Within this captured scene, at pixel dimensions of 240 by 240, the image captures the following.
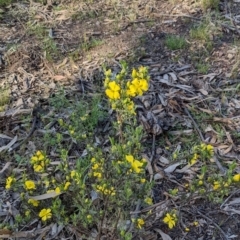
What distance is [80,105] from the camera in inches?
134

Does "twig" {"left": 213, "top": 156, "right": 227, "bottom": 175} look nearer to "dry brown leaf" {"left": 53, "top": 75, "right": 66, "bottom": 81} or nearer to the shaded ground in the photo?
the shaded ground

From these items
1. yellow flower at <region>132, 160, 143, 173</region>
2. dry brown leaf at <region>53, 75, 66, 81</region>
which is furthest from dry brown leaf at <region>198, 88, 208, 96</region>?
yellow flower at <region>132, 160, 143, 173</region>

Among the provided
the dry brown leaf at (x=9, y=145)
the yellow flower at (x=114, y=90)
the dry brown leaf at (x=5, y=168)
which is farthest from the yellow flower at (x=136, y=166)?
the dry brown leaf at (x=9, y=145)

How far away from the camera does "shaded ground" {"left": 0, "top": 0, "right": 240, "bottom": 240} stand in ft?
9.74

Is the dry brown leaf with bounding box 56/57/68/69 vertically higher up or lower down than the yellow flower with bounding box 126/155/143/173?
lower down

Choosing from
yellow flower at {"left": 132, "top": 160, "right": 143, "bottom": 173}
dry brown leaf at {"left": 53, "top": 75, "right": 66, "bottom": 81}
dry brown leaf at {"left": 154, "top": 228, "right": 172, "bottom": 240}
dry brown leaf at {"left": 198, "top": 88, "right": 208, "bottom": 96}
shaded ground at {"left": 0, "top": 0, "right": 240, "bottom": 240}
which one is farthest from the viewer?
dry brown leaf at {"left": 53, "top": 75, "right": 66, "bottom": 81}

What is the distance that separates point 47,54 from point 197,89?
1.19 m

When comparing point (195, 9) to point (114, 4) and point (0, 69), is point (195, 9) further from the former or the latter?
point (0, 69)

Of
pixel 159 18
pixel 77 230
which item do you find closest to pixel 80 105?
pixel 77 230

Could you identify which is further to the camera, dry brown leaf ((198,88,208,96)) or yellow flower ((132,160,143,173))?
dry brown leaf ((198,88,208,96))

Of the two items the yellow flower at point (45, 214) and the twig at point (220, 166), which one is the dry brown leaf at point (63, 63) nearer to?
the twig at point (220, 166)

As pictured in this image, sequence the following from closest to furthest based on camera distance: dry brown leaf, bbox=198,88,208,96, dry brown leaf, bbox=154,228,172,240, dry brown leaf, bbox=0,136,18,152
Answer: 1. dry brown leaf, bbox=154,228,172,240
2. dry brown leaf, bbox=0,136,18,152
3. dry brown leaf, bbox=198,88,208,96

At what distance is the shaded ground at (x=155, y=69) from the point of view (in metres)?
2.97

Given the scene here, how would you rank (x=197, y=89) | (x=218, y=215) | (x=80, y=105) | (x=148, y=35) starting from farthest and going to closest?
(x=148, y=35) → (x=197, y=89) → (x=80, y=105) → (x=218, y=215)
